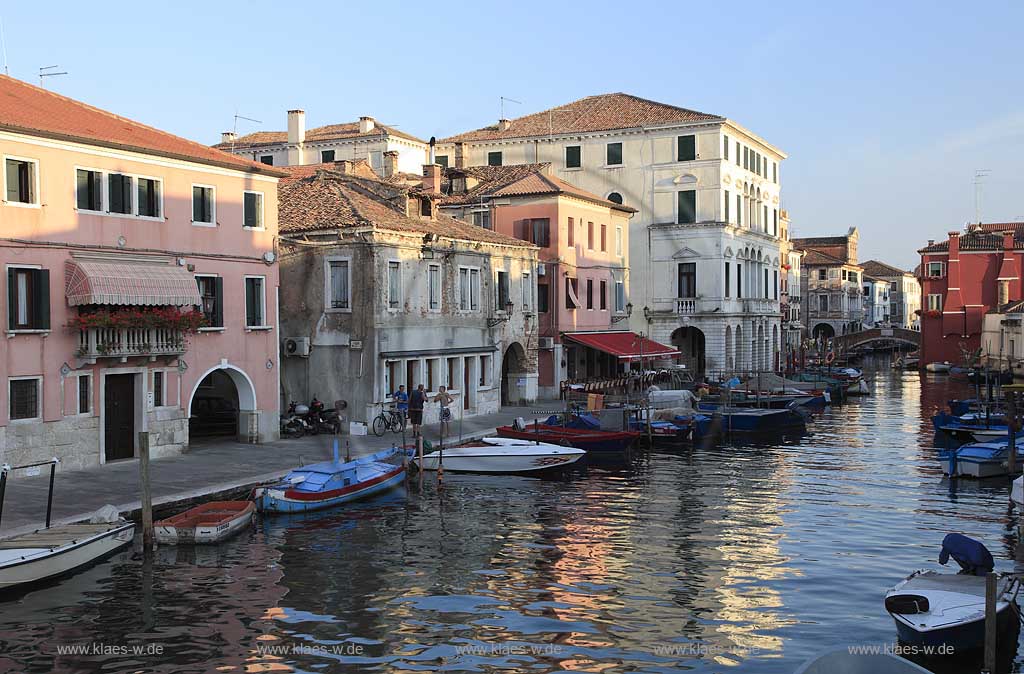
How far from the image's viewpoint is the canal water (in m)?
14.4

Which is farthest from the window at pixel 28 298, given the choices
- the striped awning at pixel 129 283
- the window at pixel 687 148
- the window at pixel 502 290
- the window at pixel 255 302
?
the window at pixel 687 148

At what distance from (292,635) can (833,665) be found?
25.5ft

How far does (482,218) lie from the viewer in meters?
48.0

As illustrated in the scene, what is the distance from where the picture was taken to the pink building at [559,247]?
153 ft

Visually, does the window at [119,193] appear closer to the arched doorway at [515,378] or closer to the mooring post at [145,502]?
the mooring post at [145,502]

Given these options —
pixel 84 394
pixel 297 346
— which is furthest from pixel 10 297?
pixel 297 346

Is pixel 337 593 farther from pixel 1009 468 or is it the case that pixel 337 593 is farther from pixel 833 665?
pixel 1009 468

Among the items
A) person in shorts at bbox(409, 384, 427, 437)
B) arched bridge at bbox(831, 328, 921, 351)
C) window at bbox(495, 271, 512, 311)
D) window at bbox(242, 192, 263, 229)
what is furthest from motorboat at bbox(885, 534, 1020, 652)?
arched bridge at bbox(831, 328, 921, 351)

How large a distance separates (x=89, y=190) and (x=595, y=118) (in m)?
41.4

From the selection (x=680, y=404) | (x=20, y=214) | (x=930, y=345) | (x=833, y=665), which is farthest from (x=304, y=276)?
(x=930, y=345)

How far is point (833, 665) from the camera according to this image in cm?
1101

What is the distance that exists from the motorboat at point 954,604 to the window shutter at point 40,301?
18895 mm

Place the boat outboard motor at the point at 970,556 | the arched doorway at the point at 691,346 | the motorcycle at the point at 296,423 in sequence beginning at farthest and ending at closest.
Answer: the arched doorway at the point at 691,346 → the motorcycle at the point at 296,423 → the boat outboard motor at the point at 970,556

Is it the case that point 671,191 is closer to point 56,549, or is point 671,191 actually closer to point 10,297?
point 10,297
